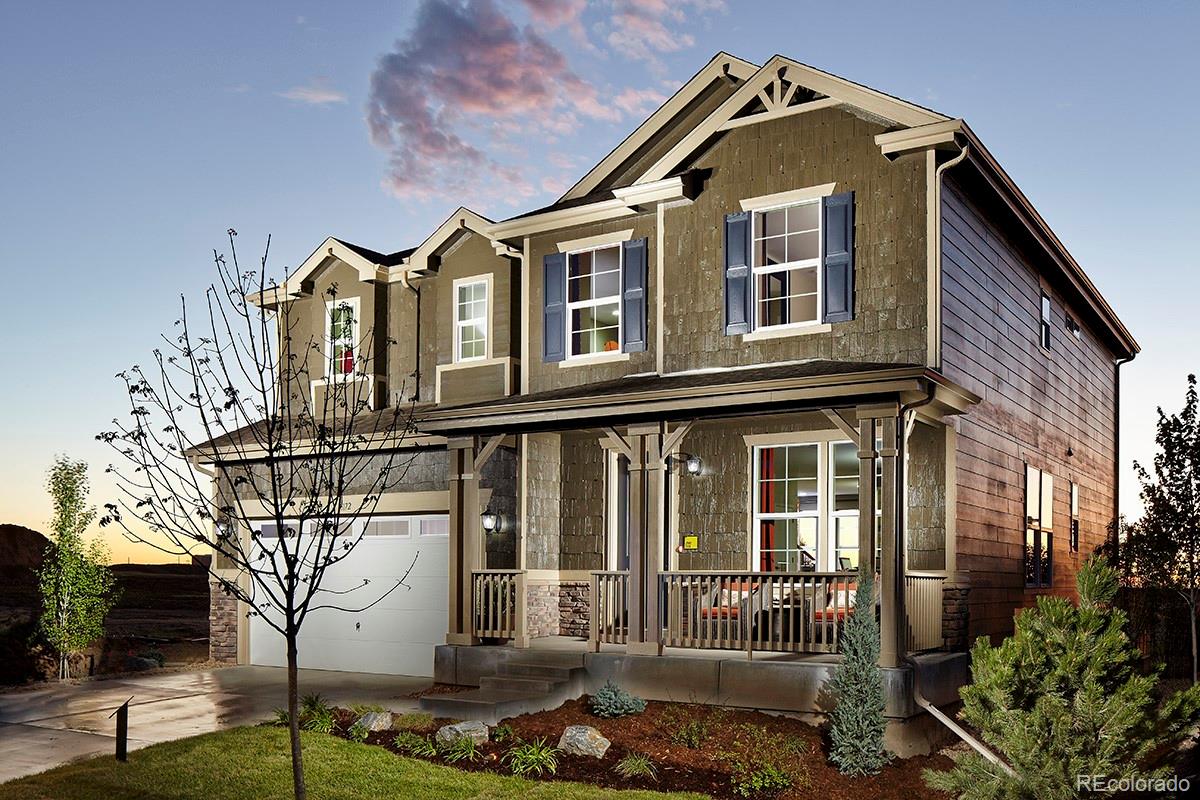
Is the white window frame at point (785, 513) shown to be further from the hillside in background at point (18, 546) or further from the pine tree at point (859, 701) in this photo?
the hillside in background at point (18, 546)

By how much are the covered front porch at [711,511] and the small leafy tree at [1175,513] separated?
15.5 ft

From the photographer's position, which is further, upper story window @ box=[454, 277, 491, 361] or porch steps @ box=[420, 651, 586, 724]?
upper story window @ box=[454, 277, 491, 361]

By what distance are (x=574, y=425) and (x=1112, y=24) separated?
34.1ft

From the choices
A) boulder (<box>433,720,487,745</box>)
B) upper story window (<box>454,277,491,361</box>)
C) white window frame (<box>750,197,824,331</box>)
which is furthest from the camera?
upper story window (<box>454,277,491,361</box>)

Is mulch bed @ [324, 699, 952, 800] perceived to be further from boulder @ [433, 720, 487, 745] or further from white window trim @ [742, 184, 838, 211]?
white window trim @ [742, 184, 838, 211]

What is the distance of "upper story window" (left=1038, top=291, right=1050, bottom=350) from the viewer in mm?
17445

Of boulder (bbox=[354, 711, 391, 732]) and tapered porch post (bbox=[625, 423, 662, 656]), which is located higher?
tapered porch post (bbox=[625, 423, 662, 656])

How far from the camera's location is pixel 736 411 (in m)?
12.6

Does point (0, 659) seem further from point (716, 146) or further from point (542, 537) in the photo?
point (716, 146)

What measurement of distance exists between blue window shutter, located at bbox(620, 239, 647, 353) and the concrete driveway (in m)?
5.56

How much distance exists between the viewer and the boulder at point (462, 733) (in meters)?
11.0

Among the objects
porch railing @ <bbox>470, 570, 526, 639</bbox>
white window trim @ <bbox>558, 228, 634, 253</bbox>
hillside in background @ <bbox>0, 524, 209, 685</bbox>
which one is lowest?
hillside in background @ <bbox>0, 524, 209, 685</bbox>

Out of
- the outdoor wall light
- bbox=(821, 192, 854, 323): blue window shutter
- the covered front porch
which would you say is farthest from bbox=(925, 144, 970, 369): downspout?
the outdoor wall light

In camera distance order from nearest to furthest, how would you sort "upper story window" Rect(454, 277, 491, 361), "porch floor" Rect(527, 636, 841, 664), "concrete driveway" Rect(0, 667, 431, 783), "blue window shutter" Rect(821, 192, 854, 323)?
"concrete driveway" Rect(0, 667, 431, 783), "porch floor" Rect(527, 636, 841, 664), "blue window shutter" Rect(821, 192, 854, 323), "upper story window" Rect(454, 277, 491, 361)
